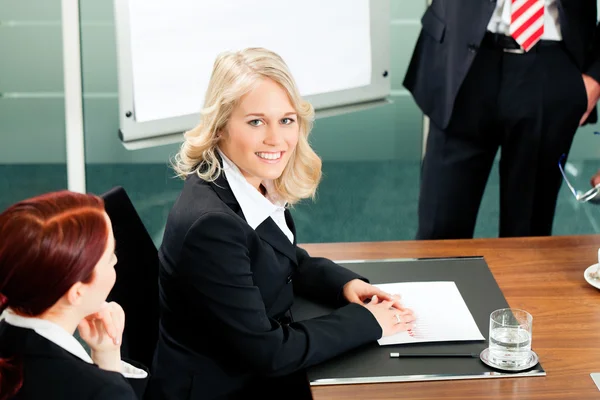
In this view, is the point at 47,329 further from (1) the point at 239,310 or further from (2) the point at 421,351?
(2) the point at 421,351

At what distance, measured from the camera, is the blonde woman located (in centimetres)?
199

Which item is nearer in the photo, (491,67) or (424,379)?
(424,379)

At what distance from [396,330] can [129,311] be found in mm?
629

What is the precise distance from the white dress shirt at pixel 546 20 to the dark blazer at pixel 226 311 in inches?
51.2

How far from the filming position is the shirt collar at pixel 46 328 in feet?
5.05

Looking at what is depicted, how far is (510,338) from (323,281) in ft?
1.72

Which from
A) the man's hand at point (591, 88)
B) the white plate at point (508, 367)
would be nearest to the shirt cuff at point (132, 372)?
the white plate at point (508, 367)

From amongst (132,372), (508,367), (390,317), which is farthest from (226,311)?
(508,367)

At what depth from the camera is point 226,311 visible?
1992 millimetres

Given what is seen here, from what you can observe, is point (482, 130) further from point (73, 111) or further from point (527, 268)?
point (73, 111)

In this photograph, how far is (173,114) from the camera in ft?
12.8

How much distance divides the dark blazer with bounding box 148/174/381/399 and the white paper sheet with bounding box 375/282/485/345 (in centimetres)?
11

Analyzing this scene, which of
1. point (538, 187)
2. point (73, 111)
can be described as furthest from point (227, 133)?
point (73, 111)

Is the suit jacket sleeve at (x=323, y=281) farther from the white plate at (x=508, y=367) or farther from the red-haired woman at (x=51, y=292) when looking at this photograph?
the red-haired woman at (x=51, y=292)
